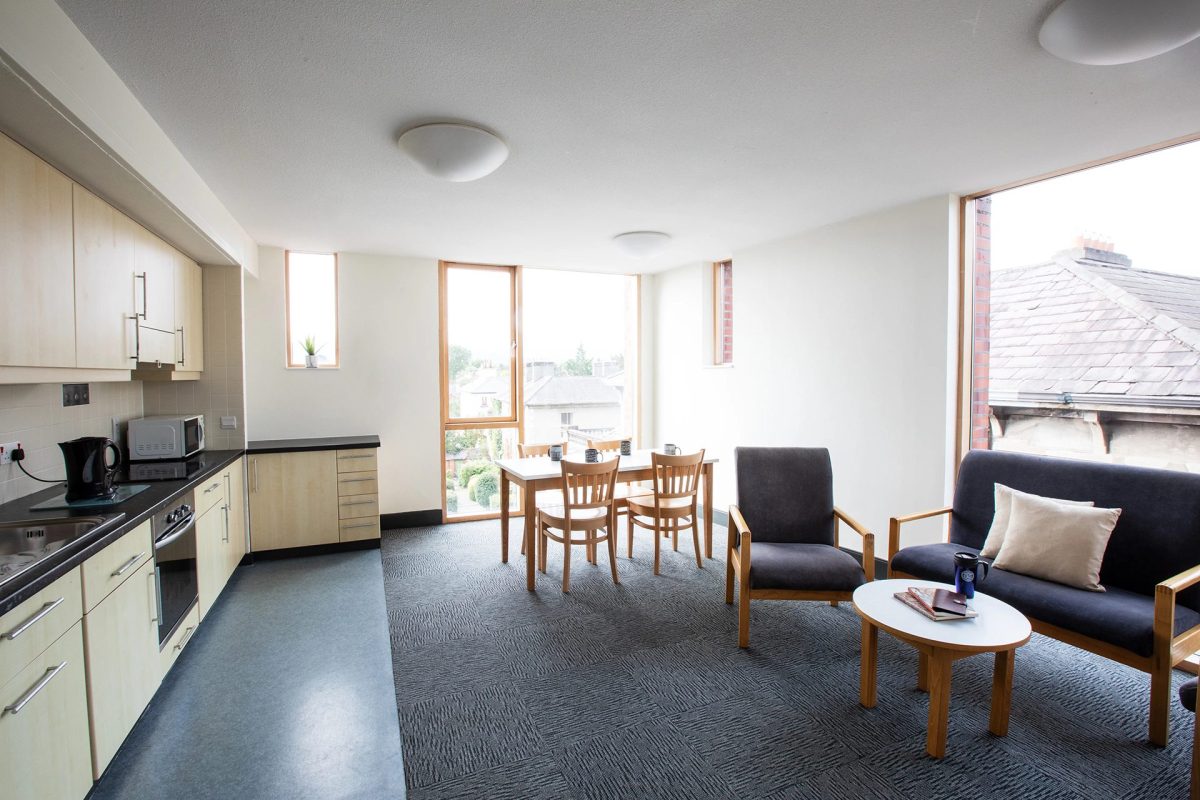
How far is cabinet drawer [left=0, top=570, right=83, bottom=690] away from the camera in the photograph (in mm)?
1410

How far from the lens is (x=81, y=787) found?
1754 mm

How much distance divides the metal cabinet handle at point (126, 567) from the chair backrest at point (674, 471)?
290cm

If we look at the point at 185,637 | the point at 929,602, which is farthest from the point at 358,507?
the point at 929,602

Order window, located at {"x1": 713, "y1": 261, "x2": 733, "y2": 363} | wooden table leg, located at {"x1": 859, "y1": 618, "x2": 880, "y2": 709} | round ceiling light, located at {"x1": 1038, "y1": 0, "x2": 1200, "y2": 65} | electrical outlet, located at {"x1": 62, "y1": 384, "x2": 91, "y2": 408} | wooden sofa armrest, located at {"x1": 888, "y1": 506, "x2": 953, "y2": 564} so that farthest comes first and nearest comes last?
window, located at {"x1": 713, "y1": 261, "x2": 733, "y2": 363}
wooden sofa armrest, located at {"x1": 888, "y1": 506, "x2": 953, "y2": 564}
electrical outlet, located at {"x1": 62, "y1": 384, "x2": 91, "y2": 408}
wooden table leg, located at {"x1": 859, "y1": 618, "x2": 880, "y2": 709}
round ceiling light, located at {"x1": 1038, "y1": 0, "x2": 1200, "y2": 65}

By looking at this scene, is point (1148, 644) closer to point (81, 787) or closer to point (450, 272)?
point (81, 787)

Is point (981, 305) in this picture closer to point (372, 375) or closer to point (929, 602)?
point (929, 602)

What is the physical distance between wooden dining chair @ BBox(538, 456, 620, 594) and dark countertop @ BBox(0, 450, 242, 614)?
2.11 meters

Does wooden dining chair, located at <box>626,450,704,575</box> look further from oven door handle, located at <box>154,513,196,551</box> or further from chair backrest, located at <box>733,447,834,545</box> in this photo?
oven door handle, located at <box>154,513,196,551</box>

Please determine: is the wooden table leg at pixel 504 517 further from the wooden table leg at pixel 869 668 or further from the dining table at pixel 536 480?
the wooden table leg at pixel 869 668

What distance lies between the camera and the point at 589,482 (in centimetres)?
391

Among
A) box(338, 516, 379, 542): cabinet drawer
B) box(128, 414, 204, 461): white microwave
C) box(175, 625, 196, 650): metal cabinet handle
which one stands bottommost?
box(175, 625, 196, 650): metal cabinet handle

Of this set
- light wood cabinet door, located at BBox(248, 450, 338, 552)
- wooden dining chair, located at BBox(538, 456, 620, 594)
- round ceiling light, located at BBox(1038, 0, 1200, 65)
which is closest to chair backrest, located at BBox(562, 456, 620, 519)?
wooden dining chair, located at BBox(538, 456, 620, 594)

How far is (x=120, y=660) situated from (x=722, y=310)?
506cm

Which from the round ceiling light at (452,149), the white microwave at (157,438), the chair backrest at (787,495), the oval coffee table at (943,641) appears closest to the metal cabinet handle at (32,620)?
the white microwave at (157,438)
